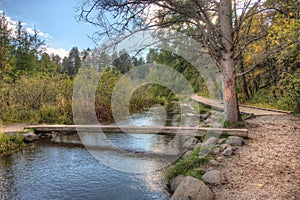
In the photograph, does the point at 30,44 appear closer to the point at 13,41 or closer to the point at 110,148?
the point at 13,41

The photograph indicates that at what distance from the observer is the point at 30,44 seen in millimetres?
25094

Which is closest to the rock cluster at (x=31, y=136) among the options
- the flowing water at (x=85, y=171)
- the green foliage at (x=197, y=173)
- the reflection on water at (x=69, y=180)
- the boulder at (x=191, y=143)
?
the flowing water at (x=85, y=171)

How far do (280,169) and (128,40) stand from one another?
5.00 meters

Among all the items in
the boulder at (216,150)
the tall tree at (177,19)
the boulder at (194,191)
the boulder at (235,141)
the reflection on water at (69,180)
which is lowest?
the reflection on water at (69,180)

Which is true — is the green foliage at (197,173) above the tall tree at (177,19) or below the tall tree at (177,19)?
below

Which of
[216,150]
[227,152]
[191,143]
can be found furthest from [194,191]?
[191,143]

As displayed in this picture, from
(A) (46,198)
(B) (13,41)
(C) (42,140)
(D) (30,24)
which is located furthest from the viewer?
(D) (30,24)

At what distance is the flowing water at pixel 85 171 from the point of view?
3889mm

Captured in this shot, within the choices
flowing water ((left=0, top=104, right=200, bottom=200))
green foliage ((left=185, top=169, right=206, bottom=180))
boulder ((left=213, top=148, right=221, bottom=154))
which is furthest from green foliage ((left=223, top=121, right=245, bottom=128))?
green foliage ((left=185, top=169, right=206, bottom=180))

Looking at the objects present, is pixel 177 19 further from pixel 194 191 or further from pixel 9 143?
pixel 9 143

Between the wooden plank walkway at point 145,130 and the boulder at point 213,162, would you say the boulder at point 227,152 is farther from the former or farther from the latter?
the wooden plank walkway at point 145,130

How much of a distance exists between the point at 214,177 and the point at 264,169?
0.92 meters

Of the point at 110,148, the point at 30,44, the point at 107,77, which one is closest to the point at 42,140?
the point at 110,148

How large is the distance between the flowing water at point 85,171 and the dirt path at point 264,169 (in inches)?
47.5
